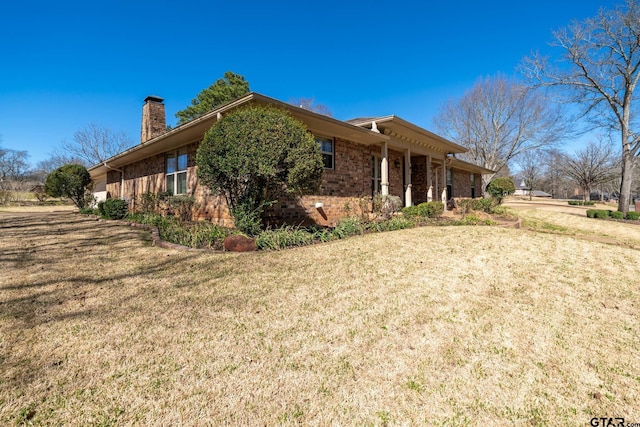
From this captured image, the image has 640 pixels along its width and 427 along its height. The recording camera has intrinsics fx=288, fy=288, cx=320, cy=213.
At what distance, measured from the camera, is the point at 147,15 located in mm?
10383

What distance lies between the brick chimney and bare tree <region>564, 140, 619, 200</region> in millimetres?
41292

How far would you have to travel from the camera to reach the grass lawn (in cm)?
171

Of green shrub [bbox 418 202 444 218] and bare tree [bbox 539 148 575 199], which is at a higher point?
bare tree [bbox 539 148 575 199]

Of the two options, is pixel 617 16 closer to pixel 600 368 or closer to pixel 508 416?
pixel 600 368

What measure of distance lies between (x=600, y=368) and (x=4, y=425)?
150 inches

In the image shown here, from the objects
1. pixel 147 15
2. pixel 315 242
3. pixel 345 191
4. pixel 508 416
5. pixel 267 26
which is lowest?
pixel 508 416

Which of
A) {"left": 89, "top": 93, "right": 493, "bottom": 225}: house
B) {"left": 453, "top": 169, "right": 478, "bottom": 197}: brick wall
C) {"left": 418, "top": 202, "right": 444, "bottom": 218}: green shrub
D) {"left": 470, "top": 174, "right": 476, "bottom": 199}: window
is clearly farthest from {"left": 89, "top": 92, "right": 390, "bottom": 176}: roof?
{"left": 470, "top": 174, "right": 476, "bottom": 199}: window

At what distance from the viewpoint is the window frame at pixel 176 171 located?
32.8 ft

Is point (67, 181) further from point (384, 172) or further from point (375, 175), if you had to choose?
point (384, 172)

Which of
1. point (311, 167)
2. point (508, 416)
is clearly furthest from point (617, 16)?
point (508, 416)

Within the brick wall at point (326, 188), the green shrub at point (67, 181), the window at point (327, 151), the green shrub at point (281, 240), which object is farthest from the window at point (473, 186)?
the green shrub at point (67, 181)

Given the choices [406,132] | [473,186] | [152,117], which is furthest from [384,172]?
[473,186]

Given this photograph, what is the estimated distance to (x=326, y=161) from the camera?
9094 millimetres

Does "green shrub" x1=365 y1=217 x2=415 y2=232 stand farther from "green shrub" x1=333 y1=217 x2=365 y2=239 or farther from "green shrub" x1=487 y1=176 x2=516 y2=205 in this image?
"green shrub" x1=487 y1=176 x2=516 y2=205
